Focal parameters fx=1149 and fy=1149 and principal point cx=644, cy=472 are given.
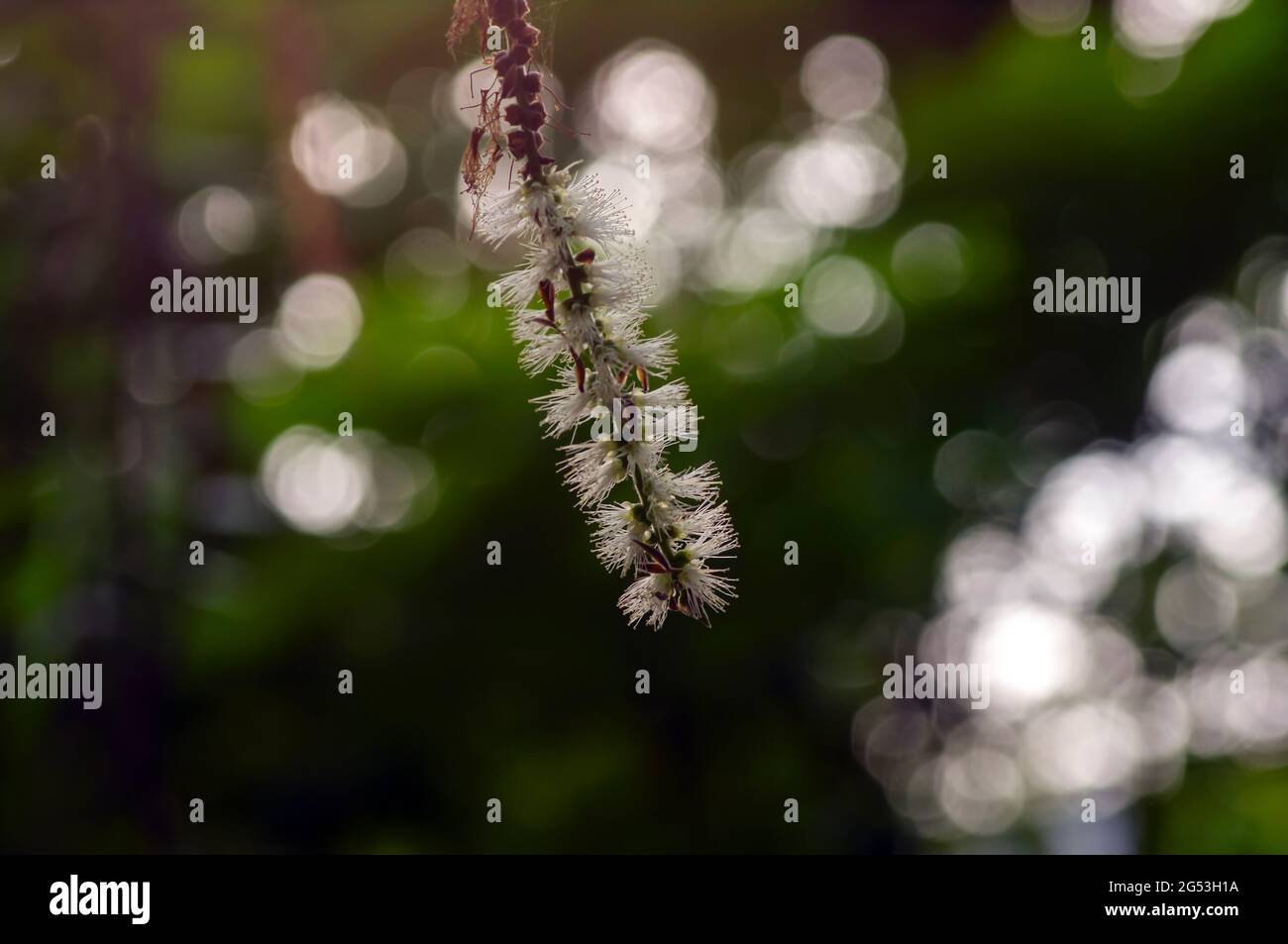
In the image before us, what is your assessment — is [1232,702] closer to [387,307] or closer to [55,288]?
[387,307]

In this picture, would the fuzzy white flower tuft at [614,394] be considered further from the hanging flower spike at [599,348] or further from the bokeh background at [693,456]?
the bokeh background at [693,456]

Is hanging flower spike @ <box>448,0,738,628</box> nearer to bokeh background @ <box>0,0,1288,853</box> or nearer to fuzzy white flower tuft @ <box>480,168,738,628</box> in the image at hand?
fuzzy white flower tuft @ <box>480,168,738,628</box>

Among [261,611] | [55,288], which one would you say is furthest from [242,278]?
[261,611]

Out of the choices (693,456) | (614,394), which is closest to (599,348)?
(614,394)

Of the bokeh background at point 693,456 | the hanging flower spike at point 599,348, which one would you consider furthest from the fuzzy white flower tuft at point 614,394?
the bokeh background at point 693,456

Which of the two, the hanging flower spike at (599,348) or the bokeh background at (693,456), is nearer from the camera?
the hanging flower spike at (599,348)
